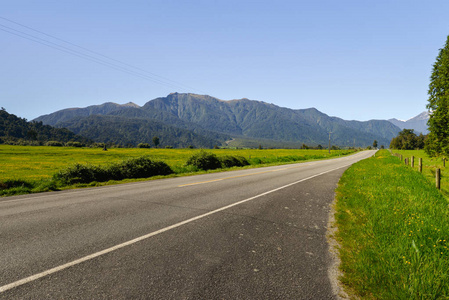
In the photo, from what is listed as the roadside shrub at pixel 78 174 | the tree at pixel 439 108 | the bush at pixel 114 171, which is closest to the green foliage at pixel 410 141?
the tree at pixel 439 108

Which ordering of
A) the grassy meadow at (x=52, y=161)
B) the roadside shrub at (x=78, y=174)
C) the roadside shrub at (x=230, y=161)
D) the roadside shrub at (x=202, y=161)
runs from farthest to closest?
the roadside shrub at (x=230, y=161), the roadside shrub at (x=202, y=161), the grassy meadow at (x=52, y=161), the roadside shrub at (x=78, y=174)

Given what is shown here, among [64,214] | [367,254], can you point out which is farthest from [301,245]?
[64,214]

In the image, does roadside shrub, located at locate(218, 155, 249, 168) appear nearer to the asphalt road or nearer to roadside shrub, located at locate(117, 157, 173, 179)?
roadside shrub, located at locate(117, 157, 173, 179)

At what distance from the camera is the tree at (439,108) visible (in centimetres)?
2759

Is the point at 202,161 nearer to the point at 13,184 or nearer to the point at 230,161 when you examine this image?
the point at 230,161

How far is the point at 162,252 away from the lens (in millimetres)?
4340

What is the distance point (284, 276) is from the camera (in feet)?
12.1

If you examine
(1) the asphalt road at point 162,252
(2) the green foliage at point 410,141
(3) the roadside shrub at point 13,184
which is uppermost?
(2) the green foliage at point 410,141

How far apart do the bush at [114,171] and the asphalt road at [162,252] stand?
22.9 feet

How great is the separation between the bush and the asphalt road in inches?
275

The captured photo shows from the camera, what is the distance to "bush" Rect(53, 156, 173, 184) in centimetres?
1458

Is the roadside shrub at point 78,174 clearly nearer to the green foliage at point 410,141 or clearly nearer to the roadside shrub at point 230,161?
the roadside shrub at point 230,161

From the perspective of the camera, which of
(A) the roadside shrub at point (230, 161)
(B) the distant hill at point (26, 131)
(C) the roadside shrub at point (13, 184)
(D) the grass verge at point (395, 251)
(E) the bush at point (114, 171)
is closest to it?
(D) the grass verge at point (395, 251)

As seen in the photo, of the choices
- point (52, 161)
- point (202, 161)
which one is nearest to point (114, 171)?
point (202, 161)
